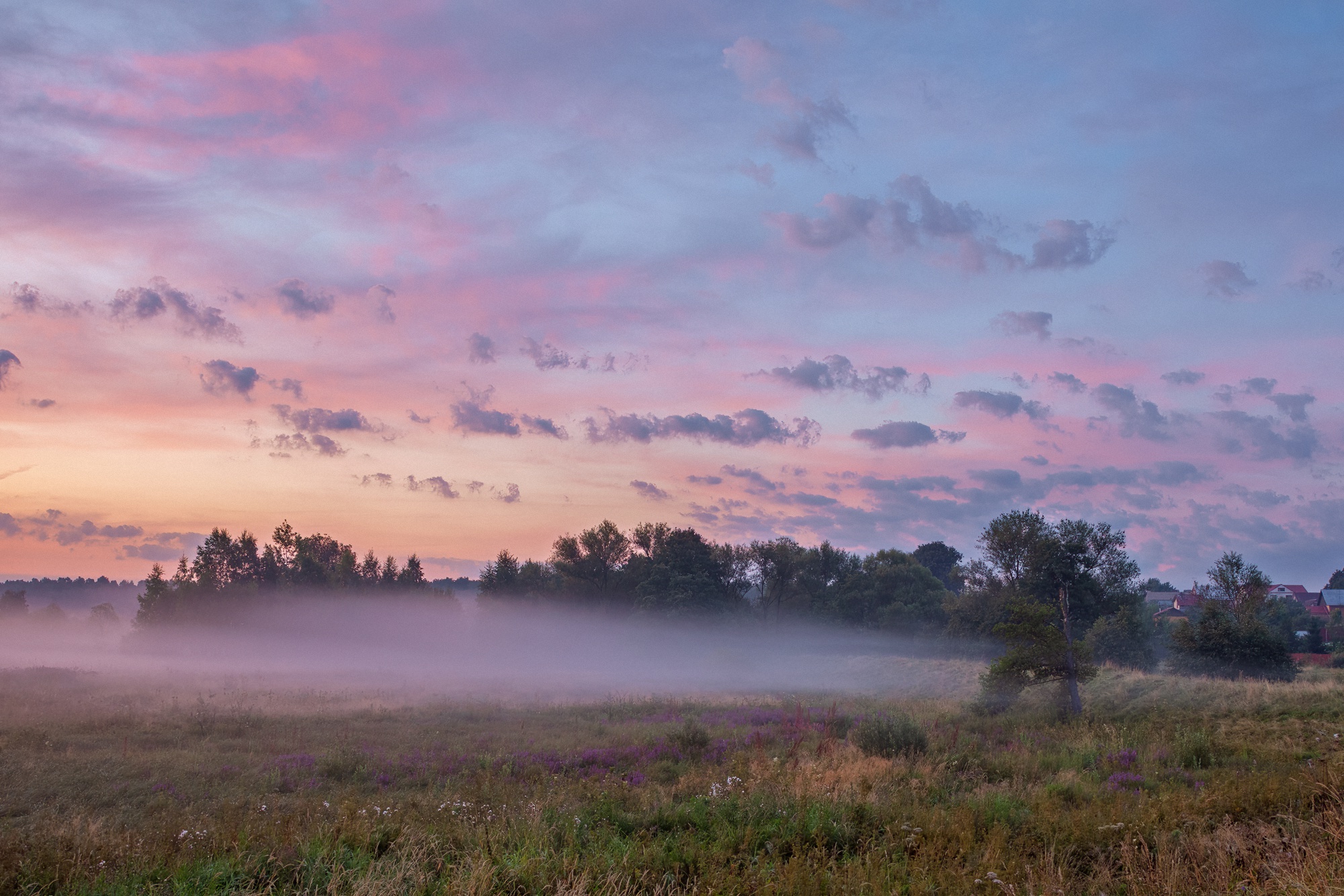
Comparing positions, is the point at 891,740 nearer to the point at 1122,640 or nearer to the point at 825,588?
the point at 1122,640

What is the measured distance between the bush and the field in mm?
454

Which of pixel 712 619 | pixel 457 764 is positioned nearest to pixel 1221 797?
pixel 457 764

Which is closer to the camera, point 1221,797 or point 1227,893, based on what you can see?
point 1227,893

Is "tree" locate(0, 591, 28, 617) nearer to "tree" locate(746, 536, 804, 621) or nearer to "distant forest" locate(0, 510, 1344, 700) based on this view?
"distant forest" locate(0, 510, 1344, 700)

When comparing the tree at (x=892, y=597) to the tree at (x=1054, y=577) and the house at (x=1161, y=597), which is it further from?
the house at (x=1161, y=597)

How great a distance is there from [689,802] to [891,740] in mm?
8589

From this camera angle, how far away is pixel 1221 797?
33.0 feet

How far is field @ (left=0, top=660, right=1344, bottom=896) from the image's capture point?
7.29m

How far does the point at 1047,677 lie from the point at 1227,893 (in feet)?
61.9

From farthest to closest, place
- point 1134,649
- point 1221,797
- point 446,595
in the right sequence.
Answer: point 446,595
point 1134,649
point 1221,797

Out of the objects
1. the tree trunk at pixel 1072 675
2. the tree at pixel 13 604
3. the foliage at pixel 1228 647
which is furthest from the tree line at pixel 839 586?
the tree at pixel 13 604

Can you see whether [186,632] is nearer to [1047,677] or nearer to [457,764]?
[457,764]

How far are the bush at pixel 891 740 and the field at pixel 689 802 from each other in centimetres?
45

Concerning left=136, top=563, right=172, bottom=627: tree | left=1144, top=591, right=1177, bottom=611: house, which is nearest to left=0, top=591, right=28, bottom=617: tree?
left=136, top=563, right=172, bottom=627: tree
